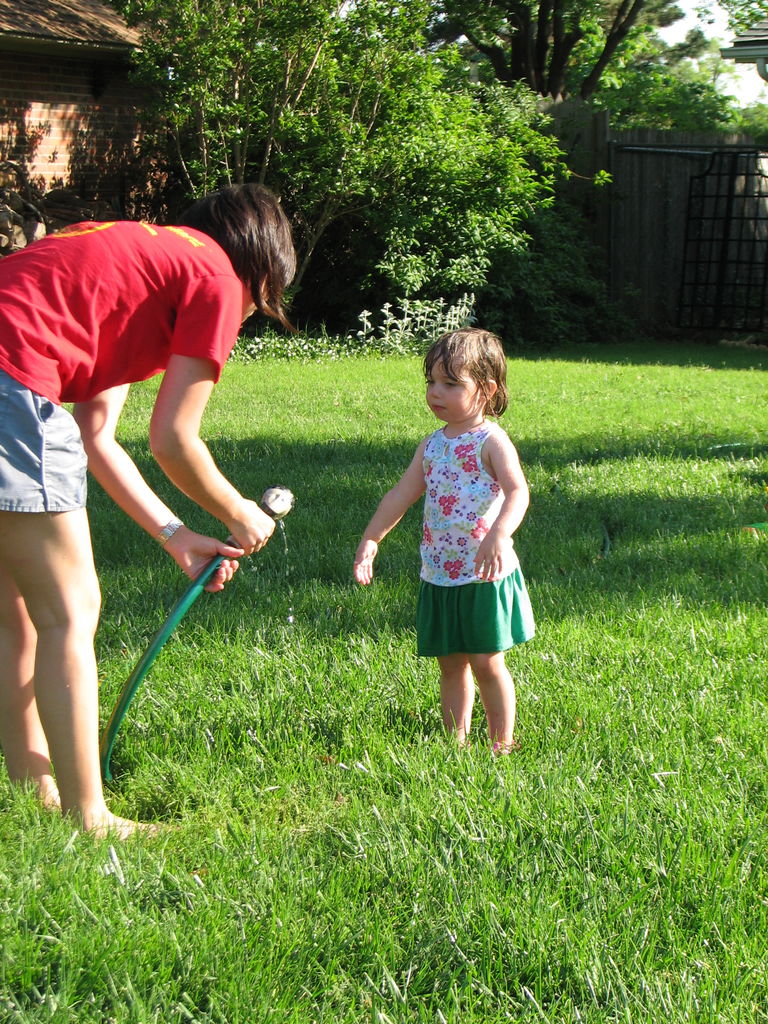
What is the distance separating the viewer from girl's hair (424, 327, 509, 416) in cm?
306

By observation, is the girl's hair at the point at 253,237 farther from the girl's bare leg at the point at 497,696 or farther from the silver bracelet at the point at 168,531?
the girl's bare leg at the point at 497,696

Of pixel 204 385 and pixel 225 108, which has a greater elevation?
pixel 225 108

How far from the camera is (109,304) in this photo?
7.85 feet

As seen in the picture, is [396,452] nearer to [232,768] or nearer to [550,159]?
[232,768]

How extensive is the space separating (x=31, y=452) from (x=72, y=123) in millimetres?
12703

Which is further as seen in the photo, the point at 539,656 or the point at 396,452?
the point at 396,452

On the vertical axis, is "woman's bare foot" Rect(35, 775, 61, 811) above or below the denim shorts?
below

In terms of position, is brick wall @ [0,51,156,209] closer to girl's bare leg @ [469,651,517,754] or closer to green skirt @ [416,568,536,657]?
green skirt @ [416,568,536,657]

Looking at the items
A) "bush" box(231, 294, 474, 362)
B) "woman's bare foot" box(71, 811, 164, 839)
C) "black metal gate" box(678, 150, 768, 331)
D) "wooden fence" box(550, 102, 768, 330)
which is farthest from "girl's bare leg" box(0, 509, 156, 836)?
"black metal gate" box(678, 150, 768, 331)

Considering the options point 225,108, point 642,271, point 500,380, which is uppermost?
point 225,108

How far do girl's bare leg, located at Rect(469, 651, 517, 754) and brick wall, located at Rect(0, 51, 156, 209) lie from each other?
11.8 m

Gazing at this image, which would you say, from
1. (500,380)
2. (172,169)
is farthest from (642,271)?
(500,380)

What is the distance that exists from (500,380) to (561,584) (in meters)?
1.43

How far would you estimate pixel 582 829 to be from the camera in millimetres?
2504
